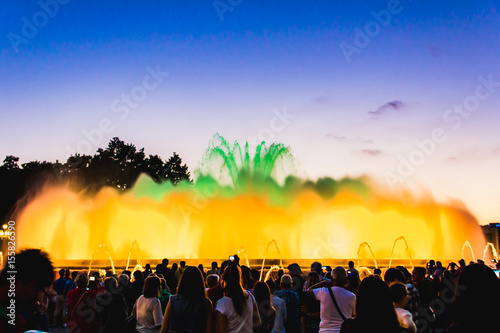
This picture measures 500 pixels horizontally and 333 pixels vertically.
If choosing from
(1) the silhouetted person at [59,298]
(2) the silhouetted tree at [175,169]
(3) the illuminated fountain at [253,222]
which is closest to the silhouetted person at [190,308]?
(1) the silhouetted person at [59,298]

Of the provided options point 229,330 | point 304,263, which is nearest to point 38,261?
point 229,330

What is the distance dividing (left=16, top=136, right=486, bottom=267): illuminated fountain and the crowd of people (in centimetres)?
2175

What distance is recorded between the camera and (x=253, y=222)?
103 feet

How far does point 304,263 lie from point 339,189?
1166cm

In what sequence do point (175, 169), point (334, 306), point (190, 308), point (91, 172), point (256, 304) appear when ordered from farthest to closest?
point (175, 169), point (91, 172), point (334, 306), point (256, 304), point (190, 308)

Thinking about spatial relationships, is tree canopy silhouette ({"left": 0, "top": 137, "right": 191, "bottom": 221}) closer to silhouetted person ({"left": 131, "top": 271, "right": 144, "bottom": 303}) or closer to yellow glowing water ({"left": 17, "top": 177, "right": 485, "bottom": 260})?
yellow glowing water ({"left": 17, "top": 177, "right": 485, "bottom": 260})

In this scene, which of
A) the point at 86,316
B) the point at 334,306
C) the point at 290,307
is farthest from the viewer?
the point at 290,307

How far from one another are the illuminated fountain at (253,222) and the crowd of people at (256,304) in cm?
2175

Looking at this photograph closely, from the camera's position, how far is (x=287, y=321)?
6941 millimetres

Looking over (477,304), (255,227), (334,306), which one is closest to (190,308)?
(334,306)

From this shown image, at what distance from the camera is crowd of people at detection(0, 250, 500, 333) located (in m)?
3.13

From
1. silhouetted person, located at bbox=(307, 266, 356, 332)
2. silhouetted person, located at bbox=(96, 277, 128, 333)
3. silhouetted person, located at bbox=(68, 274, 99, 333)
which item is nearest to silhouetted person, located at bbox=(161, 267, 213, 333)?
silhouetted person, located at bbox=(96, 277, 128, 333)

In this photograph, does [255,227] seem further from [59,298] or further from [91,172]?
[91,172]

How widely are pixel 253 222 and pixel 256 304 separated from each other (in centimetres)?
2615
